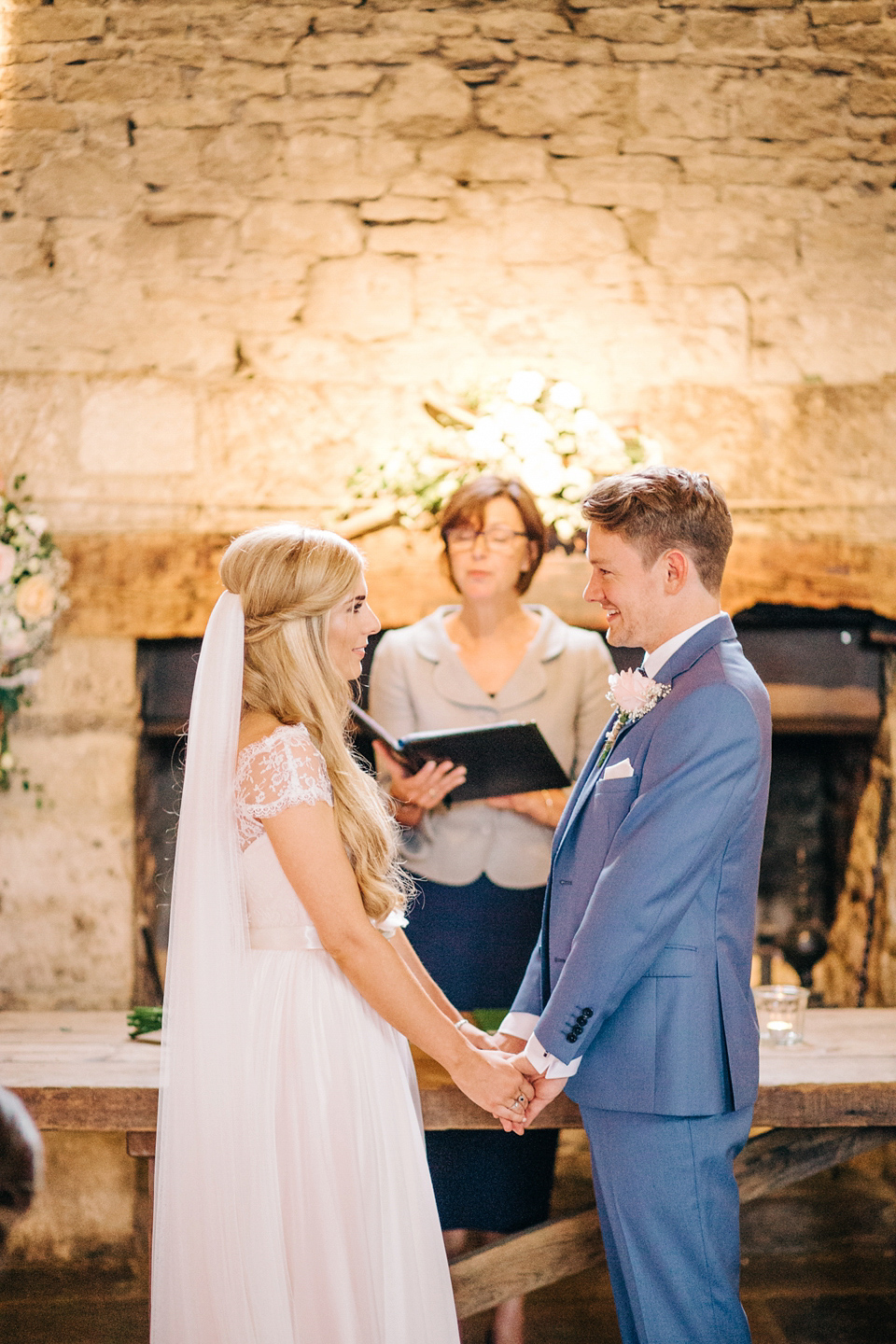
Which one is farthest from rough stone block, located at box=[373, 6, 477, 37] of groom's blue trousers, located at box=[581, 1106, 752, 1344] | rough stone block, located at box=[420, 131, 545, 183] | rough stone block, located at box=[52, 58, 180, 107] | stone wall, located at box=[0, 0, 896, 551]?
groom's blue trousers, located at box=[581, 1106, 752, 1344]

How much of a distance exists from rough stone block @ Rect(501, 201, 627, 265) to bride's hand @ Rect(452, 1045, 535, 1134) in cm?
250

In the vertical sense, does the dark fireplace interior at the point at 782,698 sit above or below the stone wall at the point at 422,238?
below

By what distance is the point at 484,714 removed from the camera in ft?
9.86

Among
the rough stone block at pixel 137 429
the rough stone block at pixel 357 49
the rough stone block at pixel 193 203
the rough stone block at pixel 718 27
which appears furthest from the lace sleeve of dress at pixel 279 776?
the rough stone block at pixel 718 27

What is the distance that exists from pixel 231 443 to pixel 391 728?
1091 mm

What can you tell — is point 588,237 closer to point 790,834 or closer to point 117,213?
point 117,213

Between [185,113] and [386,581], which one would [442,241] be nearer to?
[185,113]

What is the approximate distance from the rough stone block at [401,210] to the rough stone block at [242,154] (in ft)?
1.04

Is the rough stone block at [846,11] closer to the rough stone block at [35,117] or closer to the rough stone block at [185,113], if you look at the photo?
the rough stone block at [185,113]

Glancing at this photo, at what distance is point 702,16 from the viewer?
3547mm

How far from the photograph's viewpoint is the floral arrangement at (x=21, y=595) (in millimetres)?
3088

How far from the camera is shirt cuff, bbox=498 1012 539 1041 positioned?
214 cm

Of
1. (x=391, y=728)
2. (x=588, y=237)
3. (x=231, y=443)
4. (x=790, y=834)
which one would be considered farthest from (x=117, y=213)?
(x=790, y=834)

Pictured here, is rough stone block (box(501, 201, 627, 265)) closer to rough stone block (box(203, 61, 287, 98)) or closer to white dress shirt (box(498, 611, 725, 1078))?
rough stone block (box(203, 61, 287, 98))
